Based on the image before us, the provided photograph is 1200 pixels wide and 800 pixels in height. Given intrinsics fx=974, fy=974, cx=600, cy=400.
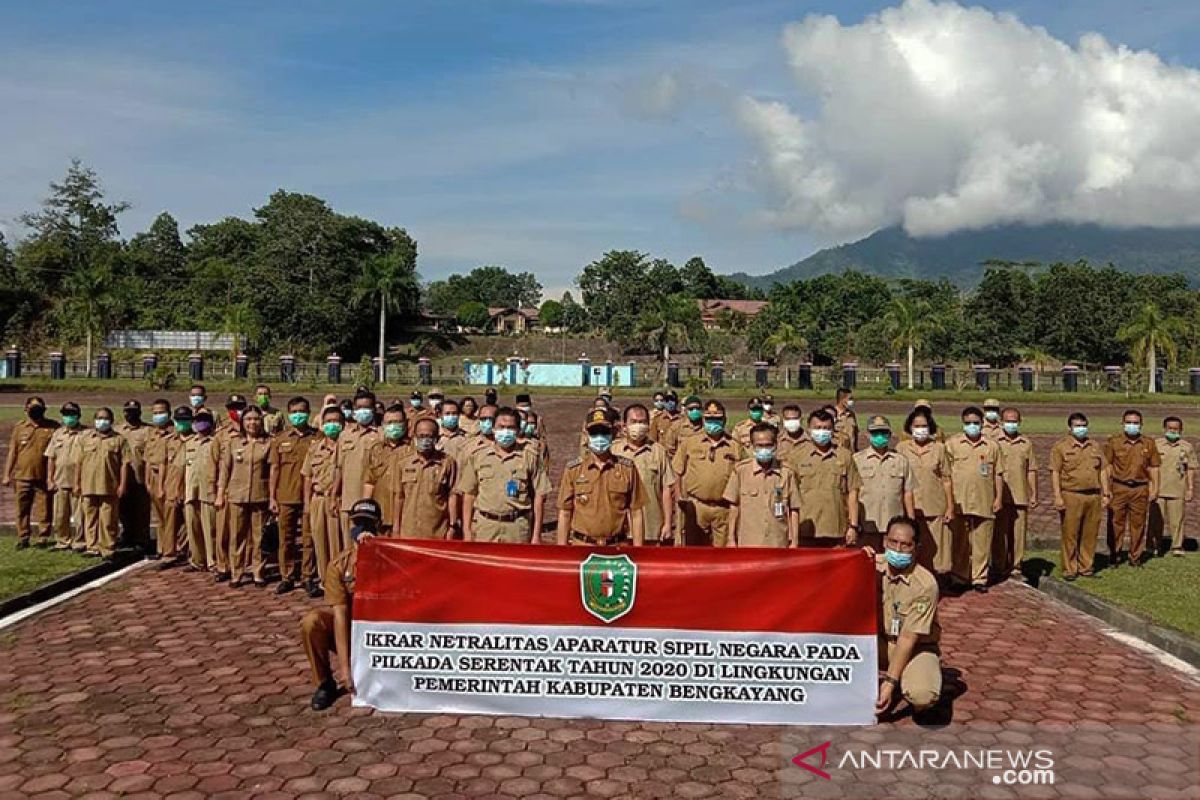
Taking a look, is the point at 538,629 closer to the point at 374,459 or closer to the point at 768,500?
the point at 768,500

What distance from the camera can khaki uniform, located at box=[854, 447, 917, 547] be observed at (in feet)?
27.2

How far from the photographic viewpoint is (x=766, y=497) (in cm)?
727

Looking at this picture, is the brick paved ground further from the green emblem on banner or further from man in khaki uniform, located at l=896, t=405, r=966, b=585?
man in khaki uniform, located at l=896, t=405, r=966, b=585

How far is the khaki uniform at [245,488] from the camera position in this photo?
9094 millimetres

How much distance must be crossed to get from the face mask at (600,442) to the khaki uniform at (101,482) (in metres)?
5.80

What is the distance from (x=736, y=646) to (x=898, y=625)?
38.1 inches

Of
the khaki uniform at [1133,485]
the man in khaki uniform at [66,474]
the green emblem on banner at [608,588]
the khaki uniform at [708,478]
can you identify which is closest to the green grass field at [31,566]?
the man in khaki uniform at [66,474]

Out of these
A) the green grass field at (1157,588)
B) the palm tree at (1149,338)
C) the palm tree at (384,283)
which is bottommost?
the green grass field at (1157,588)

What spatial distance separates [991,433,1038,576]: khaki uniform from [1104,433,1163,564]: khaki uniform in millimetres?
1087

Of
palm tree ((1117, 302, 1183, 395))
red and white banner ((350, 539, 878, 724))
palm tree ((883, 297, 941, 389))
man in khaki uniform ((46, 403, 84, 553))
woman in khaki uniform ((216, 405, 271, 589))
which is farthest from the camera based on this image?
palm tree ((883, 297, 941, 389))

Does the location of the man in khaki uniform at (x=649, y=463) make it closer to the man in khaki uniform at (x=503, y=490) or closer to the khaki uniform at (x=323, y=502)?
the man in khaki uniform at (x=503, y=490)

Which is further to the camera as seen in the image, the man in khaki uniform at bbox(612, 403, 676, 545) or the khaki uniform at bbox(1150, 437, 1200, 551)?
the khaki uniform at bbox(1150, 437, 1200, 551)

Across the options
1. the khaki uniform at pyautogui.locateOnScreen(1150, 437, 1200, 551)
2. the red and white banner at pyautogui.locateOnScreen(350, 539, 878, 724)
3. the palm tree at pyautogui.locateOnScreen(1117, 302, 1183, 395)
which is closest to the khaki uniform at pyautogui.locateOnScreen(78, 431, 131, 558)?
the red and white banner at pyautogui.locateOnScreen(350, 539, 878, 724)

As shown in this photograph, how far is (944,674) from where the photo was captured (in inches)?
261
